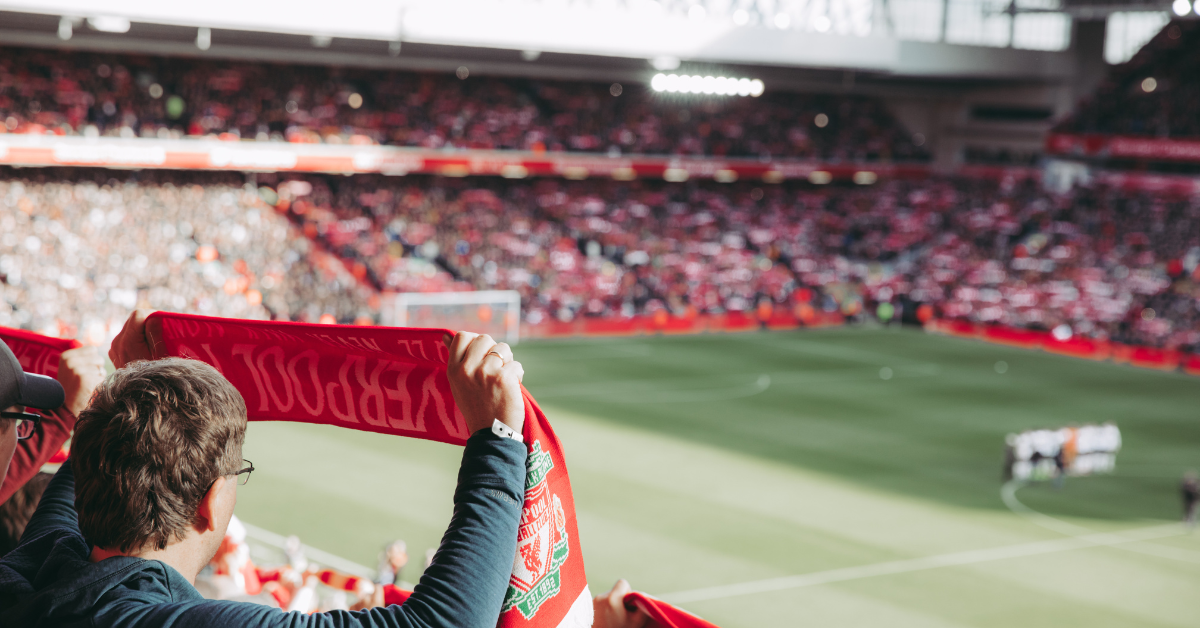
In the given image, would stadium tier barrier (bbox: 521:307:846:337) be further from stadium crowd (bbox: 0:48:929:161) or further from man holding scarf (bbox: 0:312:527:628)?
man holding scarf (bbox: 0:312:527:628)

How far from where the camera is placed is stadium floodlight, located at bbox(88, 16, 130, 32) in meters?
35.5

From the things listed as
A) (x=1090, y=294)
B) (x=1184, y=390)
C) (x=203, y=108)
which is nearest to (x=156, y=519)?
(x=1184, y=390)

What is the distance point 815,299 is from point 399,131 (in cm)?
1919

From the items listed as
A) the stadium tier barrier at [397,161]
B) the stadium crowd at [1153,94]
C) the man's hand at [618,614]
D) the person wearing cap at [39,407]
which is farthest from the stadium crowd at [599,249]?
the man's hand at [618,614]

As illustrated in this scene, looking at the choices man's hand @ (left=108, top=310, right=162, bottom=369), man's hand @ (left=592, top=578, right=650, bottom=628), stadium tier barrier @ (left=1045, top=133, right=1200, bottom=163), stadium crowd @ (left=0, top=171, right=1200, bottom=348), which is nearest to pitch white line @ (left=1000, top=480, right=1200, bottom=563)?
man's hand @ (left=592, top=578, right=650, bottom=628)

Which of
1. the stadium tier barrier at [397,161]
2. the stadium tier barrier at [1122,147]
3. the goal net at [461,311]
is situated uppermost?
the stadium tier barrier at [1122,147]

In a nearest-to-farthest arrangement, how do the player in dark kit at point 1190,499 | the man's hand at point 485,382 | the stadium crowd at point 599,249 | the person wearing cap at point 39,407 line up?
the man's hand at point 485,382 < the person wearing cap at point 39,407 < the player in dark kit at point 1190,499 < the stadium crowd at point 599,249

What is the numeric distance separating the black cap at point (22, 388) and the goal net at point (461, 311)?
110 feet

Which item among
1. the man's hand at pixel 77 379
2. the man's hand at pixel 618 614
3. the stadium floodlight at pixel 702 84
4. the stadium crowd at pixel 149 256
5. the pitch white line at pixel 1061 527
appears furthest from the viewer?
the stadium floodlight at pixel 702 84

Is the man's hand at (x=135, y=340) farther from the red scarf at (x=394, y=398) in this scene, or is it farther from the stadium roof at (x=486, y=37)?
the stadium roof at (x=486, y=37)

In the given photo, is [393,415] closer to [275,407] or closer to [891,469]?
[275,407]

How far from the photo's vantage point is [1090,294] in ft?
149

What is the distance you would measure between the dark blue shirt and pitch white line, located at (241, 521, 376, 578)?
13954mm

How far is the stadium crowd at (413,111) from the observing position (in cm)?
3962
